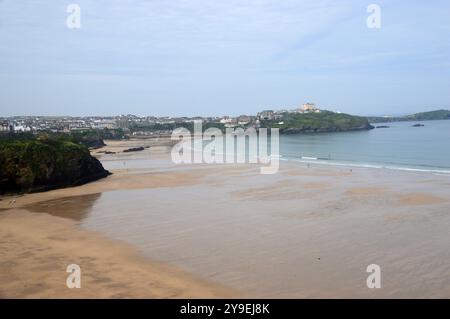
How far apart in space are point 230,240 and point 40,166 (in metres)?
18.0

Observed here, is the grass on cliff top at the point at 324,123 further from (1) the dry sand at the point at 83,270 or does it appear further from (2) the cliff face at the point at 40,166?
(1) the dry sand at the point at 83,270

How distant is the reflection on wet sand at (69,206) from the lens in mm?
21812

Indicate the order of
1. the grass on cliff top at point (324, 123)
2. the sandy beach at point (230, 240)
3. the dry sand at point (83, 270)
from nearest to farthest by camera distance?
the dry sand at point (83, 270) → the sandy beach at point (230, 240) → the grass on cliff top at point (324, 123)

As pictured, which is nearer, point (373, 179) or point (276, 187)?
point (276, 187)

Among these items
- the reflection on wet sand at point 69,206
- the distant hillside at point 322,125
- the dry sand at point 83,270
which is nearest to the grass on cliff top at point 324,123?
the distant hillside at point 322,125

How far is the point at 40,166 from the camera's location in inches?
1164

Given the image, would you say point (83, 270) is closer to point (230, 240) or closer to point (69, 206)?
point (230, 240)

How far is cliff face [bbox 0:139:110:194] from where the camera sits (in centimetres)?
2775

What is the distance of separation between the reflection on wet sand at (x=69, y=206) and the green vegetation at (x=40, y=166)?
3571mm

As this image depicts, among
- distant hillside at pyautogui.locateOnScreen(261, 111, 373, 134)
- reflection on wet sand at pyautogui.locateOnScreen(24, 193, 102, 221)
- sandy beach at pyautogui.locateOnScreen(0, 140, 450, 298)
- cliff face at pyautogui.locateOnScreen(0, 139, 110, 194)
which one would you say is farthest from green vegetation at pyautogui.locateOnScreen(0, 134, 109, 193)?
distant hillside at pyautogui.locateOnScreen(261, 111, 373, 134)

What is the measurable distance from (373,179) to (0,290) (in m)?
26.7

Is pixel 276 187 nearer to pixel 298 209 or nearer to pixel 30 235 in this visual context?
pixel 298 209

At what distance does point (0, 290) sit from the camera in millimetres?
11594
